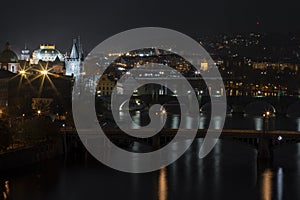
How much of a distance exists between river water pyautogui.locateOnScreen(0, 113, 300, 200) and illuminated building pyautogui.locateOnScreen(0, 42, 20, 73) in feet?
31.8

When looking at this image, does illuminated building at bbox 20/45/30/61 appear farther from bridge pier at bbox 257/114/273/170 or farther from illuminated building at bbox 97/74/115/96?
bridge pier at bbox 257/114/273/170

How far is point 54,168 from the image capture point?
8484 millimetres

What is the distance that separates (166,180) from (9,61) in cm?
1179

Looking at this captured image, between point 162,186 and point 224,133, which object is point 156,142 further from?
point 162,186

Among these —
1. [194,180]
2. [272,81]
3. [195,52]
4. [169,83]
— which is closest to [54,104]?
[194,180]

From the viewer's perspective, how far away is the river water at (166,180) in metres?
7.23

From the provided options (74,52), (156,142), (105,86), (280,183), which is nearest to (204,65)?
(74,52)

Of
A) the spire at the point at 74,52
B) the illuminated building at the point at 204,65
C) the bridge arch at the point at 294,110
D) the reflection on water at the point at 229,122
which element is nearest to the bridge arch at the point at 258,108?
the bridge arch at the point at 294,110

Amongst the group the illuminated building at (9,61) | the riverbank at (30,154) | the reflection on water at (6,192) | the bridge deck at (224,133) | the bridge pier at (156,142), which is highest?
the illuminated building at (9,61)

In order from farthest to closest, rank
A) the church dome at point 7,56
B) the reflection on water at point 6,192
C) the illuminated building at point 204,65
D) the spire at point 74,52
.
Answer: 1. the illuminated building at point 204,65
2. the spire at point 74,52
3. the church dome at point 7,56
4. the reflection on water at point 6,192

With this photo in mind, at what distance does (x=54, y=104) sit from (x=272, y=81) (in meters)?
13.0

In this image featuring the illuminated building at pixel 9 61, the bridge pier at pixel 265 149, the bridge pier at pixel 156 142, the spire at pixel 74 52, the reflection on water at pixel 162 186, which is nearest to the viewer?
the reflection on water at pixel 162 186

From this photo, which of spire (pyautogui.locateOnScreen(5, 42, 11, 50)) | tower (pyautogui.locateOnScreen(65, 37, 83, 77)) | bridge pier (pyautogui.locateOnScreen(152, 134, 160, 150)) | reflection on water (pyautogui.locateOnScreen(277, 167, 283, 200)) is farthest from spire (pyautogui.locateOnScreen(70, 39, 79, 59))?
reflection on water (pyautogui.locateOnScreen(277, 167, 283, 200))

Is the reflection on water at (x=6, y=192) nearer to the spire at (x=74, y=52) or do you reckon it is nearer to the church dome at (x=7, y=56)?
the church dome at (x=7, y=56)
